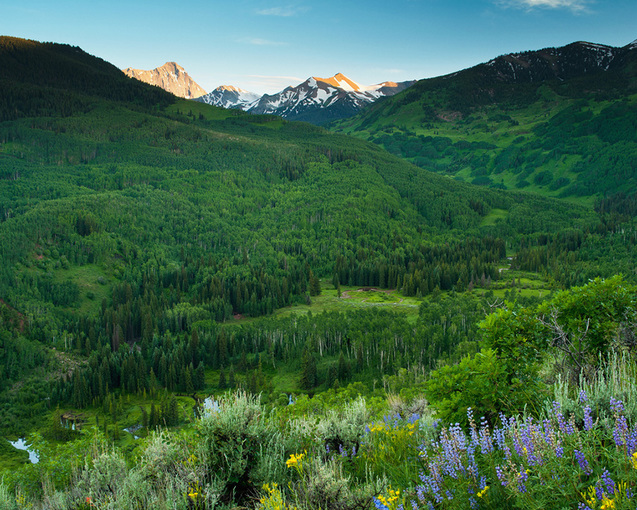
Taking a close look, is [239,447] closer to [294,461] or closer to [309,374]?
[294,461]

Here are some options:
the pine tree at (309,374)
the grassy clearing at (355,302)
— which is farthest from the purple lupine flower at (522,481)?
the grassy clearing at (355,302)

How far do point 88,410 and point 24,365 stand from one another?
32453 millimetres

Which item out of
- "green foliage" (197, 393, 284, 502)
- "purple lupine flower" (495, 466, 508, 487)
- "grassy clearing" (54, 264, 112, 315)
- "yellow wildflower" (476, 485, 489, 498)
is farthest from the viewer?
"grassy clearing" (54, 264, 112, 315)

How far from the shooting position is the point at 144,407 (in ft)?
304

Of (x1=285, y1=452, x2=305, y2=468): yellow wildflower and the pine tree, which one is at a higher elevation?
(x1=285, y1=452, x2=305, y2=468): yellow wildflower

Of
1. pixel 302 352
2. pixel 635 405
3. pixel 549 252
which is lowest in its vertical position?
pixel 302 352

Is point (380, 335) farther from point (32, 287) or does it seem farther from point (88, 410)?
point (32, 287)

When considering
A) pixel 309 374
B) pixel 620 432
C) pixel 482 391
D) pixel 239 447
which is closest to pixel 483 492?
pixel 620 432

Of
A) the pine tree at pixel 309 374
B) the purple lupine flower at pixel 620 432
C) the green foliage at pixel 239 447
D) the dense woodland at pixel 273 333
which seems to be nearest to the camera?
the purple lupine flower at pixel 620 432

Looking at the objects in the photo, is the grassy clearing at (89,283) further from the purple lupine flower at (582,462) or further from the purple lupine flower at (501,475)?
the purple lupine flower at (582,462)

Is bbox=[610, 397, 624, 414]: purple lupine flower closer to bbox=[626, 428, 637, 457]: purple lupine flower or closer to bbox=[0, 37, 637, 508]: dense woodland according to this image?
bbox=[626, 428, 637, 457]: purple lupine flower

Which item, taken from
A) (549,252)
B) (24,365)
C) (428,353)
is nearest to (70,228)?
(24,365)

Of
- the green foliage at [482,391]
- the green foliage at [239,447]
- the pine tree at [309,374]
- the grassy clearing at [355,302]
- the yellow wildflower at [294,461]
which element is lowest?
the pine tree at [309,374]

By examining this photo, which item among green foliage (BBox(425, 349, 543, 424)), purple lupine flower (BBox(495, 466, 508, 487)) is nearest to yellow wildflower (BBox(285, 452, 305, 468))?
green foliage (BBox(425, 349, 543, 424))
